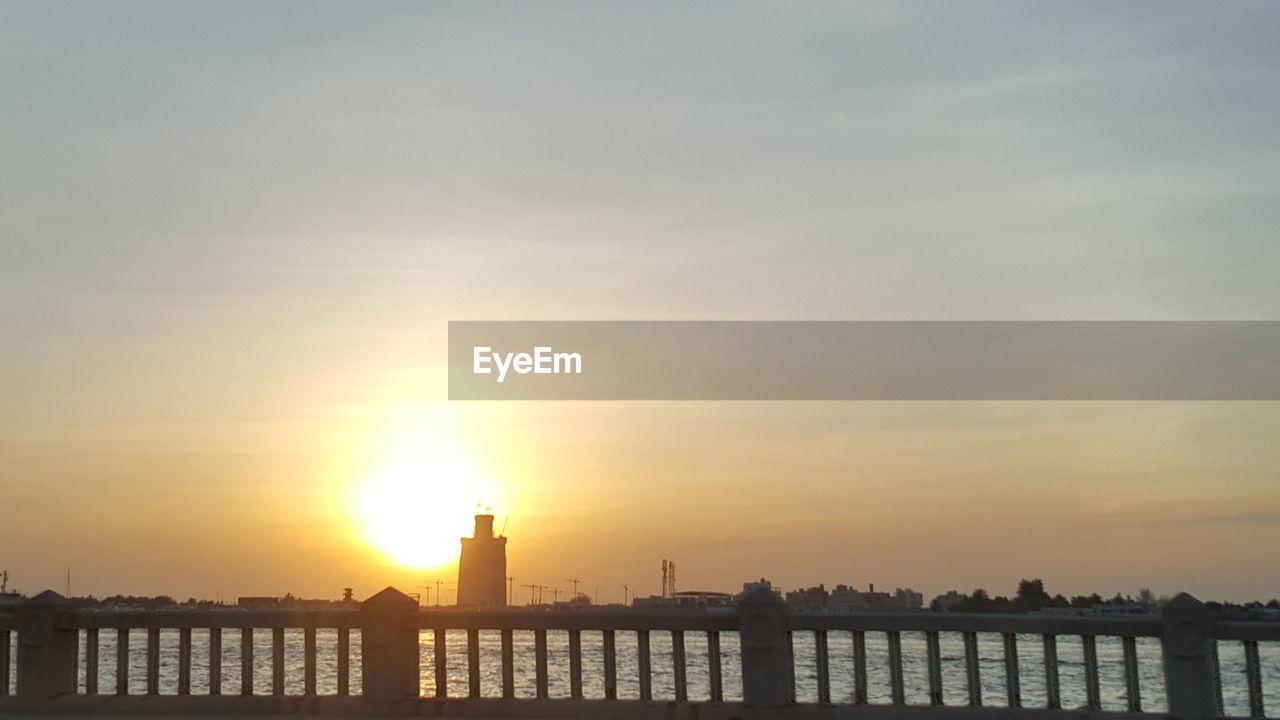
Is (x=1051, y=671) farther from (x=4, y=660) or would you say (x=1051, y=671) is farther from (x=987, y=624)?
(x=4, y=660)

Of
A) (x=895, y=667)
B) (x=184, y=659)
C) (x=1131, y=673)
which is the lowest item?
(x=1131, y=673)

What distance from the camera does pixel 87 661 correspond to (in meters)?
20.5

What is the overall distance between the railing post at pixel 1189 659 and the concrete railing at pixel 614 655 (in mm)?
20

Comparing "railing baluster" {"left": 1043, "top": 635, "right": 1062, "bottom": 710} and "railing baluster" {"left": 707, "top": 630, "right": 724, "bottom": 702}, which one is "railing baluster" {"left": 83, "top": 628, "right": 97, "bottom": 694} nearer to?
"railing baluster" {"left": 707, "top": 630, "right": 724, "bottom": 702}

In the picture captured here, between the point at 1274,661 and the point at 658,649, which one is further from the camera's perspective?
the point at 1274,661

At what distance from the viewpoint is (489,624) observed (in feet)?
61.7

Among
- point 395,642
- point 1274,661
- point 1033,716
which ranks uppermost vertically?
point 395,642

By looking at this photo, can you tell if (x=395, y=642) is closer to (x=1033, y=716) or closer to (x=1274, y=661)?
(x=1033, y=716)

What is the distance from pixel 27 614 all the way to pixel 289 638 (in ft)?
157

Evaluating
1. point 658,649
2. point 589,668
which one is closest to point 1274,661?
point 658,649

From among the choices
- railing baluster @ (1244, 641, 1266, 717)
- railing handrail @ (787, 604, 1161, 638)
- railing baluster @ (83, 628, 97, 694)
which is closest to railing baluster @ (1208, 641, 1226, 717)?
railing baluster @ (1244, 641, 1266, 717)

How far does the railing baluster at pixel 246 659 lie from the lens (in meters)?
18.9

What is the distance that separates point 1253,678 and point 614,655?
9204mm

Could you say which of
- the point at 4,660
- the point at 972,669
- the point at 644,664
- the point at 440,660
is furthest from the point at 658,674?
the point at 972,669
